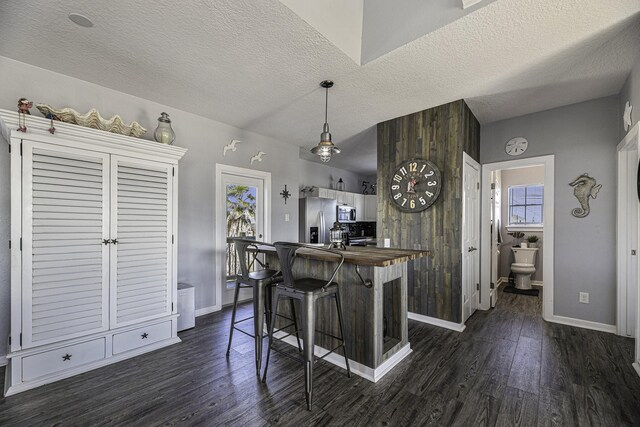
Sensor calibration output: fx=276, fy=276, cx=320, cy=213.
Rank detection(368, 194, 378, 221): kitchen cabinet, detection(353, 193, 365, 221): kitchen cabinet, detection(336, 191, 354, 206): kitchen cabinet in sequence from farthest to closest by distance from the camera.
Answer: detection(368, 194, 378, 221): kitchen cabinet → detection(353, 193, 365, 221): kitchen cabinet → detection(336, 191, 354, 206): kitchen cabinet

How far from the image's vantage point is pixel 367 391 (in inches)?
79.0

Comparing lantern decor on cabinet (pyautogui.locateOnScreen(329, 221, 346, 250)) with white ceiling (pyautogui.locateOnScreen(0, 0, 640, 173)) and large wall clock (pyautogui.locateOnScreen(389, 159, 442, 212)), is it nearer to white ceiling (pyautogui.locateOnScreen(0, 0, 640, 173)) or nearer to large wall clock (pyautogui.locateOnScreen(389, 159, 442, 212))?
large wall clock (pyautogui.locateOnScreen(389, 159, 442, 212))

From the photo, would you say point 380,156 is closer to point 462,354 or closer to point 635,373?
point 462,354

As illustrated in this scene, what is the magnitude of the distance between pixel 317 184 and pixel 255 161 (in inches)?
91.6

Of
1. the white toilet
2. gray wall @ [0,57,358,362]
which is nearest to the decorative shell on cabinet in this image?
gray wall @ [0,57,358,362]

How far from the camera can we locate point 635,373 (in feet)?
7.21

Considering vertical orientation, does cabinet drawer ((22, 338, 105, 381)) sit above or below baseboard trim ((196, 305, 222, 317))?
above

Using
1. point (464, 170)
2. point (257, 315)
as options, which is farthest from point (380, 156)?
point (257, 315)

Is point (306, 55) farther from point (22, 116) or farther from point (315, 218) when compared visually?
point (315, 218)

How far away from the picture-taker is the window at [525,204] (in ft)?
17.6

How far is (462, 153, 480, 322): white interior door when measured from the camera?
3.27 m

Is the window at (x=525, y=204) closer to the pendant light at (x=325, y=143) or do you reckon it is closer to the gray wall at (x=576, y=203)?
the gray wall at (x=576, y=203)

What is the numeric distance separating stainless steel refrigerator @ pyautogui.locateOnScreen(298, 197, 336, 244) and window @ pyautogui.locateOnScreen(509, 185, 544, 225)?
3.67m

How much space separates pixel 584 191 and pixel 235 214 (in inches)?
176
